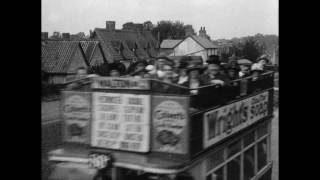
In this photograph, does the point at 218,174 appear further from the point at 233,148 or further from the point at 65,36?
the point at 65,36

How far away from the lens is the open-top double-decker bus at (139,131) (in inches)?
99.2

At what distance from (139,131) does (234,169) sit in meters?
0.88

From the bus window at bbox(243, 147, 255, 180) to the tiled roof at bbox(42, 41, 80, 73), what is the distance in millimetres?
1410

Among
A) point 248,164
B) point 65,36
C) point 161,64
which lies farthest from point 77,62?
point 248,164

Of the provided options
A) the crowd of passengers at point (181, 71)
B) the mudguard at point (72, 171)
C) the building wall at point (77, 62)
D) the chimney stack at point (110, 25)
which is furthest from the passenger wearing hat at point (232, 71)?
the mudguard at point (72, 171)

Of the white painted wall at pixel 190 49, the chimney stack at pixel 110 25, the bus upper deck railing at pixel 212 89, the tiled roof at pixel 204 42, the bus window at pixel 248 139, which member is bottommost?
the bus window at pixel 248 139

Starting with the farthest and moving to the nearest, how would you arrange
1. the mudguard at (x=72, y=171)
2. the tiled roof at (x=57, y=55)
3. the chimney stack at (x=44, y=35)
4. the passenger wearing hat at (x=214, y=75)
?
the chimney stack at (x=44, y=35) → the tiled roof at (x=57, y=55) → the passenger wearing hat at (x=214, y=75) → the mudguard at (x=72, y=171)

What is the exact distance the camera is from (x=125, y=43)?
3166mm

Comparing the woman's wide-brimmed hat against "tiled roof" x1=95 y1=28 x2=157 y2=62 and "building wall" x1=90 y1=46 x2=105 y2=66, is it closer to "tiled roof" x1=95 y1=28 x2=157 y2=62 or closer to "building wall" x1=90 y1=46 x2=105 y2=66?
"tiled roof" x1=95 y1=28 x2=157 y2=62

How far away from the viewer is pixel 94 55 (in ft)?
9.82

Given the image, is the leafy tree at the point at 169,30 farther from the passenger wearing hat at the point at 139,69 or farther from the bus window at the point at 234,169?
the bus window at the point at 234,169
